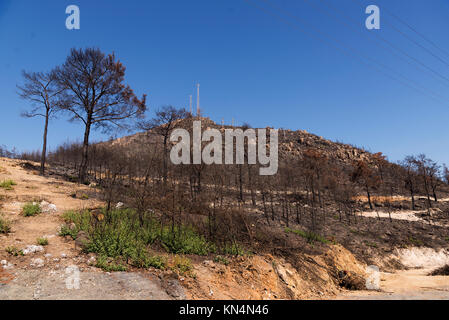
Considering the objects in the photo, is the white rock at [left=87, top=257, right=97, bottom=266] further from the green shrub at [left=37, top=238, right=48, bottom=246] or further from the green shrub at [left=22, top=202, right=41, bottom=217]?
the green shrub at [left=22, top=202, right=41, bottom=217]

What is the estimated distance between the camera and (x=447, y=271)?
16047mm

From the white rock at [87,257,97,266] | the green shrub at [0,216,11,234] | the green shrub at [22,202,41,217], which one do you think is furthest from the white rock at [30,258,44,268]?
the green shrub at [22,202,41,217]

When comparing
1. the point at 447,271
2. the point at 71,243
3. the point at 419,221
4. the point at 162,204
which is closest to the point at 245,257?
the point at 162,204

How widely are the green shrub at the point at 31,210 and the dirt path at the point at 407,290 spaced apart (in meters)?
11.7

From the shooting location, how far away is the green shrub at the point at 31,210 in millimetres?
9406

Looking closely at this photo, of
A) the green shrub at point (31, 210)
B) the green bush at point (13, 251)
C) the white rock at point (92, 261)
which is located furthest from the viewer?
the green shrub at point (31, 210)

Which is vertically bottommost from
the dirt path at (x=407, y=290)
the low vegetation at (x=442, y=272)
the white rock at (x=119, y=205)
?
the low vegetation at (x=442, y=272)

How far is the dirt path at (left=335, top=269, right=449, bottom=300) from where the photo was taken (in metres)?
10.5

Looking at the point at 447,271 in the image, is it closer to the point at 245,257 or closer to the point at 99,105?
the point at 245,257

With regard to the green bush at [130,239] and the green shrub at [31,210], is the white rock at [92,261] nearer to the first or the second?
the green bush at [130,239]

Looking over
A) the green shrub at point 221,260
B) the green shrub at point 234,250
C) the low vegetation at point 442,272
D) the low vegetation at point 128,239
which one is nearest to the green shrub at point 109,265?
the low vegetation at point 128,239

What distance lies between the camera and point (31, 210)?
374 inches

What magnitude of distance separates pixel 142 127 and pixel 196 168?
645cm

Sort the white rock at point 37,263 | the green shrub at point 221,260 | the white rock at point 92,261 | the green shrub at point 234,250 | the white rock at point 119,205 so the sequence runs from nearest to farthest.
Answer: the white rock at point 37,263, the white rock at point 92,261, the green shrub at point 221,260, the green shrub at point 234,250, the white rock at point 119,205
